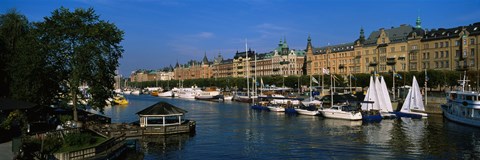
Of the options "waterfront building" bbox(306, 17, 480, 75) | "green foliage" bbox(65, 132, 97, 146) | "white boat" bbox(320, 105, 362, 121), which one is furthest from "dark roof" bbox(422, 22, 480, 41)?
"green foliage" bbox(65, 132, 97, 146)

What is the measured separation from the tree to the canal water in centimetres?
970

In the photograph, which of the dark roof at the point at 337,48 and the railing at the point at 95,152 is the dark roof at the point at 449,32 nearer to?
the dark roof at the point at 337,48

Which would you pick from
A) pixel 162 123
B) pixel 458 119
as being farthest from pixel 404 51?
pixel 162 123

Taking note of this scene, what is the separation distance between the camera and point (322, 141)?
5128cm

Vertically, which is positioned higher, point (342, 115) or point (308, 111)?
point (308, 111)

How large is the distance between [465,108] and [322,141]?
2818cm

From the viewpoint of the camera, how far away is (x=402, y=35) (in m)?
149

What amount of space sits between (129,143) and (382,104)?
2045 inches

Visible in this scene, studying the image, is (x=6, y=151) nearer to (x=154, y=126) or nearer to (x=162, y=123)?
(x=154, y=126)

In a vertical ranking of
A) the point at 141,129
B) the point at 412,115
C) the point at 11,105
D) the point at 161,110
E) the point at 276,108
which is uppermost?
the point at 11,105

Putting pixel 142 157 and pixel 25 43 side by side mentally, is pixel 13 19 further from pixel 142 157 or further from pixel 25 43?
pixel 142 157

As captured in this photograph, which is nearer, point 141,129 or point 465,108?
point 141,129

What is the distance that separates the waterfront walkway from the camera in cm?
3006

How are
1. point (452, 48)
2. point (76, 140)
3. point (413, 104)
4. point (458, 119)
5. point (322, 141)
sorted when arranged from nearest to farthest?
1. point (76, 140)
2. point (322, 141)
3. point (458, 119)
4. point (413, 104)
5. point (452, 48)
